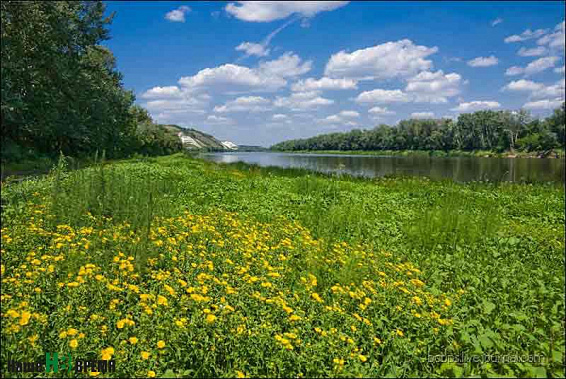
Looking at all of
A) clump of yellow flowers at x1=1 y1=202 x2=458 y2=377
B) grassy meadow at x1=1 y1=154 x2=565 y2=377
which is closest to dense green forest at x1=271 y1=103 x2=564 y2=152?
grassy meadow at x1=1 y1=154 x2=565 y2=377

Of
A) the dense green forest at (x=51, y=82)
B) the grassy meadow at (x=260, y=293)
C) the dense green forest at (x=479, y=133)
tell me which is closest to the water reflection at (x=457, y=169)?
the grassy meadow at (x=260, y=293)

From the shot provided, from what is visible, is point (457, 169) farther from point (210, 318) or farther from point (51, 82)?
point (210, 318)

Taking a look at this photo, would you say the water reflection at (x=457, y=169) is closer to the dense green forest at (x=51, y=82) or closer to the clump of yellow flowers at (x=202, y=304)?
the clump of yellow flowers at (x=202, y=304)

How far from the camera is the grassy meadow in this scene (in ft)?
11.0

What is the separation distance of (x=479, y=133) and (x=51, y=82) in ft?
336

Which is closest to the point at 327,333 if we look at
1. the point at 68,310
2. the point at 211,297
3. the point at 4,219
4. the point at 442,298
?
the point at 211,297

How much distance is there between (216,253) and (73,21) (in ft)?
94.3

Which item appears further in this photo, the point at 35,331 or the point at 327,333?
the point at 327,333

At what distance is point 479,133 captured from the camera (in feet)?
328

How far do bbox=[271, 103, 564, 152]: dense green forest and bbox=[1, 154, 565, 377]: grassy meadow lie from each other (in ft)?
317

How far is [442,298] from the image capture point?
4926mm

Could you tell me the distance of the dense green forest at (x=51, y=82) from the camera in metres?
20.2

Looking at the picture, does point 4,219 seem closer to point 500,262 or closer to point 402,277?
point 402,277

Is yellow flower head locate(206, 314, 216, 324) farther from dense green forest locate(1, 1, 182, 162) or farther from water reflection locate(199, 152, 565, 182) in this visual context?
dense green forest locate(1, 1, 182, 162)
